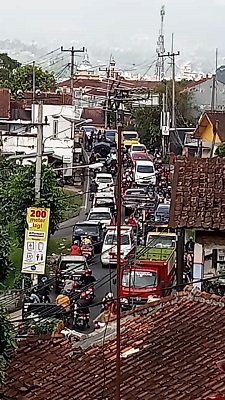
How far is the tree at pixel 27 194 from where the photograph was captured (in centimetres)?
2323

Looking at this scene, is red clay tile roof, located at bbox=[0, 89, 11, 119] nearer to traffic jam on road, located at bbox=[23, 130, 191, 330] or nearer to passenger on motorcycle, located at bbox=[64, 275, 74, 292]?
traffic jam on road, located at bbox=[23, 130, 191, 330]

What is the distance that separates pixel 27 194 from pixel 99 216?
7657 millimetres

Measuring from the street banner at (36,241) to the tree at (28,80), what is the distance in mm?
37407

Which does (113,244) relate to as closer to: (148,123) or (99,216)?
(99,216)

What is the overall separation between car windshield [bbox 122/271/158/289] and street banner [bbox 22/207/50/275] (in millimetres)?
2214

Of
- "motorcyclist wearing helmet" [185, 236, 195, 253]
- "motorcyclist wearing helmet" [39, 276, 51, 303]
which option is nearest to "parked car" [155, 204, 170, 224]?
"motorcyclist wearing helmet" [39, 276, 51, 303]

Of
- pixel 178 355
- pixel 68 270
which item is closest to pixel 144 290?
pixel 68 270

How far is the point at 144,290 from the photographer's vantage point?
1916 cm

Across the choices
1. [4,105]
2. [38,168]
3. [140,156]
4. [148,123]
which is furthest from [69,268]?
[148,123]

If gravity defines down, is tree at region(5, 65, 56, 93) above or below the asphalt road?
above

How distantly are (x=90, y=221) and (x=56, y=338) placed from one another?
694 inches

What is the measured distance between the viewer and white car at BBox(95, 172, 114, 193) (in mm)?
34375

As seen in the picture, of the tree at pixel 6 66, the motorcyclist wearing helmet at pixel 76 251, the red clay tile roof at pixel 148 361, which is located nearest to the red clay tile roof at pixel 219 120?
the motorcyclist wearing helmet at pixel 76 251

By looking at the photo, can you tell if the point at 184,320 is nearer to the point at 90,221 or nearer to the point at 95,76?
the point at 90,221
